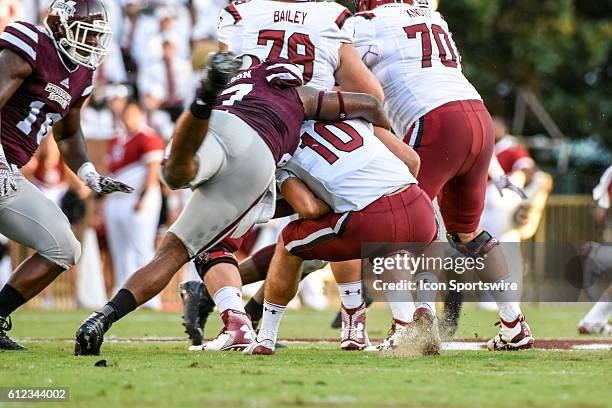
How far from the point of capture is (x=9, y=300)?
23.2 ft

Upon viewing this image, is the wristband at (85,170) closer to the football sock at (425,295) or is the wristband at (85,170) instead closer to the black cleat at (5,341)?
the black cleat at (5,341)

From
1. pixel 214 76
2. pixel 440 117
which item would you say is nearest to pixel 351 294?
pixel 440 117

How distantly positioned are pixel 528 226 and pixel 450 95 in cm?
850

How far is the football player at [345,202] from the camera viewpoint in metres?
6.35

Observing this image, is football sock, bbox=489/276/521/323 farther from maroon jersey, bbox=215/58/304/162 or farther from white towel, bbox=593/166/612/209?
white towel, bbox=593/166/612/209

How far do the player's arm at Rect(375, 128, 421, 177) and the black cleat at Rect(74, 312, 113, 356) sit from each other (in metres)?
1.85

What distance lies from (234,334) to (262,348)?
391mm

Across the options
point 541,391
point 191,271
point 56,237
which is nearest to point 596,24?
point 191,271

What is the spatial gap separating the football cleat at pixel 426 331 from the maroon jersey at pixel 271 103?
114 centimetres

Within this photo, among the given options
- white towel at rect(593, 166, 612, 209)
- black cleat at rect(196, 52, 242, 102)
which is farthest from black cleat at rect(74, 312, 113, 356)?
white towel at rect(593, 166, 612, 209)

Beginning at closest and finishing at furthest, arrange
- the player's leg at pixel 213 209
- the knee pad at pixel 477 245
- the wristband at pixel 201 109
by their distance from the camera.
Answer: the wristband at pixel 201 109 < the player's leg at pixel 213 209 < the knee pad at pixel 477 245

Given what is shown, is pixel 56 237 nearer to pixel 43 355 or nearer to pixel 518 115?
pixel 43 355

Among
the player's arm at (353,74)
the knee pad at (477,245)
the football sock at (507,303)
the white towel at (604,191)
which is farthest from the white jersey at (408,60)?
the white towel at (604,191)

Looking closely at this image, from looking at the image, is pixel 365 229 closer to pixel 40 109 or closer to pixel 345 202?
pixel 345 202
